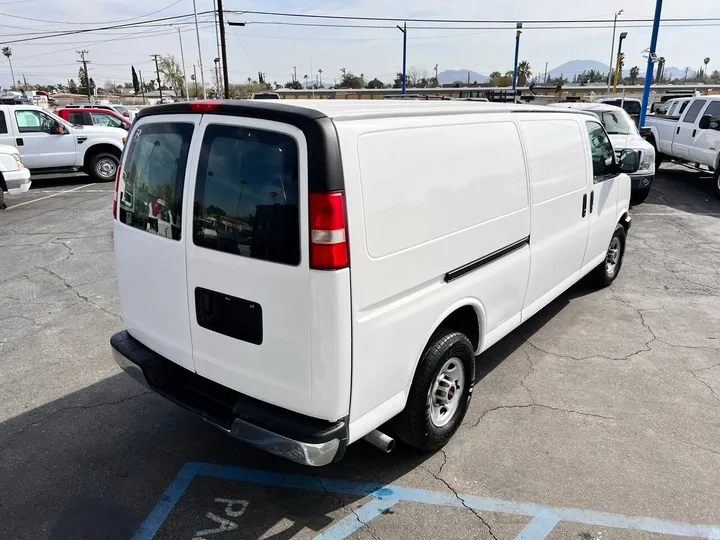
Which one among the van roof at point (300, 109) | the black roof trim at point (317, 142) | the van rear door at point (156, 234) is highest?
the van roof at point (300, 109)

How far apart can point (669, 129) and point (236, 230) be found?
15.1 meters

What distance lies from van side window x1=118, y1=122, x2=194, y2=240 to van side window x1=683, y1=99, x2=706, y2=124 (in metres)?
14.1

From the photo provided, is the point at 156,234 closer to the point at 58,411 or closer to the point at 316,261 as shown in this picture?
the point at 316,261

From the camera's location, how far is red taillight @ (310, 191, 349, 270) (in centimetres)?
224

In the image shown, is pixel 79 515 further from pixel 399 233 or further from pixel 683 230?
pixel 683 230

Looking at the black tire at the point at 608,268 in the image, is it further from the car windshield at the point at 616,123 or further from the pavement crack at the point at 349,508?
the car windshield at the point at 616,123

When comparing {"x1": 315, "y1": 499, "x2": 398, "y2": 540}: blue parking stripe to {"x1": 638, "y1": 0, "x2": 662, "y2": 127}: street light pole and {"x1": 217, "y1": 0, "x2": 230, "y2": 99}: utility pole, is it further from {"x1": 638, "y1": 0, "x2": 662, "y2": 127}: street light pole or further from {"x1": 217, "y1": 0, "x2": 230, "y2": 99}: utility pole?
{"x1": 217, "y1": 0, "x2": 230, "y2": 99}: utility pole

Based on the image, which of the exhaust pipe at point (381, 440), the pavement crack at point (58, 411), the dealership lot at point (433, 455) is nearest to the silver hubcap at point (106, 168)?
the dealership lot at point (433, 455)

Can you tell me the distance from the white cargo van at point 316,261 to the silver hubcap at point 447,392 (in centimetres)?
2

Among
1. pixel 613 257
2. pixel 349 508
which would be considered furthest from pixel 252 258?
pixel 613 257

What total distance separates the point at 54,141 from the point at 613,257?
1345 cm

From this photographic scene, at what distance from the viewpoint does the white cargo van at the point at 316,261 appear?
2312 millimetres

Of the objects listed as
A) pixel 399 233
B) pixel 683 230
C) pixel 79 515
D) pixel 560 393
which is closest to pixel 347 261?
pixel 399 233

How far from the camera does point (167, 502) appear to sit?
2898mm
